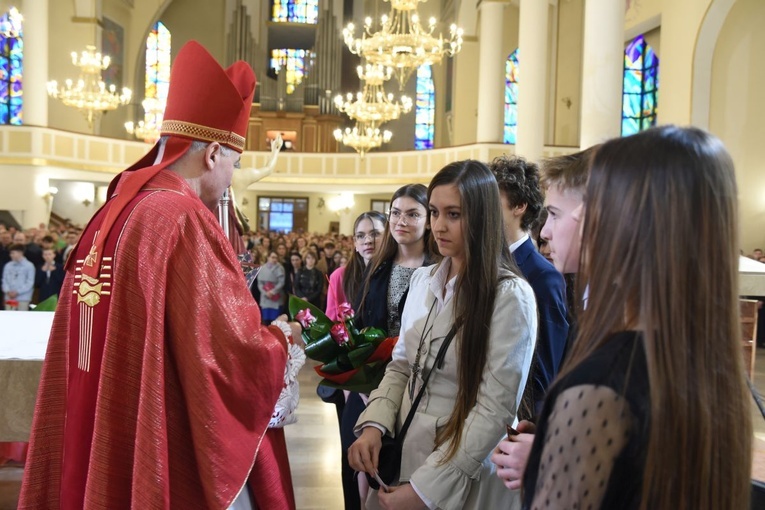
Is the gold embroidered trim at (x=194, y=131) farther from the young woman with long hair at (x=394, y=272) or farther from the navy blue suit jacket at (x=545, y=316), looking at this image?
the young woman with long hair at (x=394, y=272)

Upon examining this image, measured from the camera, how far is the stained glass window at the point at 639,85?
15.7 metres

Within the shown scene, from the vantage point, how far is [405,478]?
201 cm

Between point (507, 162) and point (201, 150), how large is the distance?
109 centimetres

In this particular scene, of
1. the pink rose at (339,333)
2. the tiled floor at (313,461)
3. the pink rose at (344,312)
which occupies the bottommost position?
the tiled floor at (313,461)

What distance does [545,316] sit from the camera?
7.70ft

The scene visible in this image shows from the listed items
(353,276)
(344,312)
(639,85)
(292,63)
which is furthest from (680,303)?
(292,63)

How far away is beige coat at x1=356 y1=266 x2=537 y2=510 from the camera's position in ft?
5.97

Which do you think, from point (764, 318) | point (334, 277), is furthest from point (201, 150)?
point (764, 318)

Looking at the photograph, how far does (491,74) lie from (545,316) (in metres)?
15.3

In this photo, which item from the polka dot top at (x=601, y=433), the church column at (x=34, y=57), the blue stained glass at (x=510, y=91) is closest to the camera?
the polka dot top at (x=601, y=433)

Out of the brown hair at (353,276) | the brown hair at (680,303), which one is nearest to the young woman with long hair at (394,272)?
the brown hair at (353,276)

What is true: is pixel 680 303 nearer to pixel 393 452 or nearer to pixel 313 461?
pixel 393 452

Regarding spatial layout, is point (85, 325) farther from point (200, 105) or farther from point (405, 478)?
point (405, 478)

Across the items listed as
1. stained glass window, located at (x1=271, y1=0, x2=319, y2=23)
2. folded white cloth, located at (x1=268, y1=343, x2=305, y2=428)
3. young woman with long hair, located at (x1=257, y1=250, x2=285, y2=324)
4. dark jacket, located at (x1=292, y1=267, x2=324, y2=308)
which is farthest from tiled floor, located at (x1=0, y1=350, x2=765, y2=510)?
stained glass window, located at (x1=271, y1=0, x2=319, y2=23)
